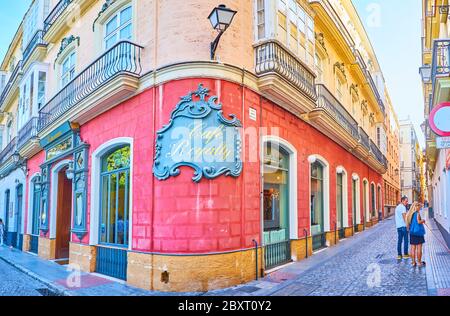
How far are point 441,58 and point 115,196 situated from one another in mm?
8725

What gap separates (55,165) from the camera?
510 inches

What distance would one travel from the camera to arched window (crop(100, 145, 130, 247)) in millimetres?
9087

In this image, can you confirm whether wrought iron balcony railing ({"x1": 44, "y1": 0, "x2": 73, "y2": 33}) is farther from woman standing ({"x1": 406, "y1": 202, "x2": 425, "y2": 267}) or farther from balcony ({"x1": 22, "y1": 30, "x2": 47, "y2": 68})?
woman standing ({"x1": 406, "y1": 202, "x2": 425, "y2": 267})

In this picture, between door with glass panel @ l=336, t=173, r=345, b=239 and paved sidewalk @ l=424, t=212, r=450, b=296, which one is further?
door with glass panel @ l=336, t=173, r=345, b=239

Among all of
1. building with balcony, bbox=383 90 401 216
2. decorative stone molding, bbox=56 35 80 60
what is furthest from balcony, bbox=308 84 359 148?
building with balcony, bbox=383 90 401 216

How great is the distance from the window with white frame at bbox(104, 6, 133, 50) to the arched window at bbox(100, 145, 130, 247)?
283 centimetres

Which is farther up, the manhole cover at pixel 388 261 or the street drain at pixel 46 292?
the manhole cover at pixel 388 261

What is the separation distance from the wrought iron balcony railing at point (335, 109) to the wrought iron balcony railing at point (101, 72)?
20.6ft

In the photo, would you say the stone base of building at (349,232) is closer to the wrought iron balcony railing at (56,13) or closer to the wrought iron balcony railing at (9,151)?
the wrought iron balcony railing at (56,13)

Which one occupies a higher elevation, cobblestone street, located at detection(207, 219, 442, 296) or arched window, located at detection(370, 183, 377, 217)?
arched window, located at detection(370, 183, 377, 217)

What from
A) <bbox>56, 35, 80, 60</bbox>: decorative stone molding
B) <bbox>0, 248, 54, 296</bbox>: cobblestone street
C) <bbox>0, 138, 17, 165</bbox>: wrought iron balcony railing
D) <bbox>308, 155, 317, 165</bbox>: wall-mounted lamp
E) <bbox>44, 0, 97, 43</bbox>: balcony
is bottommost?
<bbox>0, 248, 54, 296</bbox>: cobblestone street

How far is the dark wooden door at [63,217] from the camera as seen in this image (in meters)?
13.0

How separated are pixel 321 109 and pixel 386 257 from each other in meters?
4.77

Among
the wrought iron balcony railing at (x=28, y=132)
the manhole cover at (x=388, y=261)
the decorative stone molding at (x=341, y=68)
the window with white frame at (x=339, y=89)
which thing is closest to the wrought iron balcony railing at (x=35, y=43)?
the wrought iron balcony railing at (x=28, y=132)
